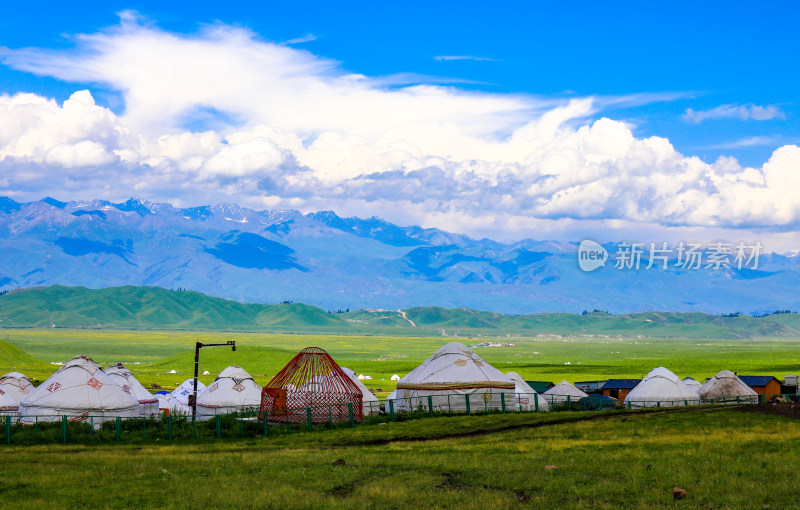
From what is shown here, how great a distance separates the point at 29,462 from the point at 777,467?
985 inches

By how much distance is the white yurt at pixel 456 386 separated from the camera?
5038 cm

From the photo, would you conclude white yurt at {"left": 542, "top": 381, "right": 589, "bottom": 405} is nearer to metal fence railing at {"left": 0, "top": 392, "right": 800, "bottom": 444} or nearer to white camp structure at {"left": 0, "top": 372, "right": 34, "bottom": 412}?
metal fence railing at {"left": 0, "top": 392, "right": 800, "bottom": 444}

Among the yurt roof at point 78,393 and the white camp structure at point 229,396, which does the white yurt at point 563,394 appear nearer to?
the white camp structure at point 229,396

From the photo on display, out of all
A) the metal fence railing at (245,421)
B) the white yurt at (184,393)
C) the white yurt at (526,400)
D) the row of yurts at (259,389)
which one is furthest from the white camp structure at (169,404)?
the white yurt at (526,400)

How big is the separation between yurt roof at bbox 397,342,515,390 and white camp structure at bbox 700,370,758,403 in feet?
60.0

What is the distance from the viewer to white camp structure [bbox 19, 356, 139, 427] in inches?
1826

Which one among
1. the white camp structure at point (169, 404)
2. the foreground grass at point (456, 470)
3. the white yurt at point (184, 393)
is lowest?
the foreground grass at point (456, 470)

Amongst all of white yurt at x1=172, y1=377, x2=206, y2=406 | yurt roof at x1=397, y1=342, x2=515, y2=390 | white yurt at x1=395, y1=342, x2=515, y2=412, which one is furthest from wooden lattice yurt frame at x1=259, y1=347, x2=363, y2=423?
white yurt at x1=172, y1=377, x2=206, y2=406

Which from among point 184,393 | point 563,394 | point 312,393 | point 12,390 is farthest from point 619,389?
point 12,390

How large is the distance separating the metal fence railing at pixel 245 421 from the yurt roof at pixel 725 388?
3.23 ft

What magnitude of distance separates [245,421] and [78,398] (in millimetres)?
11436

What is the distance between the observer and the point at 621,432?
3225 centimetres

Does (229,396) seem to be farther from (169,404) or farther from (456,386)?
(456,386)

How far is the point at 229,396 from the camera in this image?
58.5 meters
